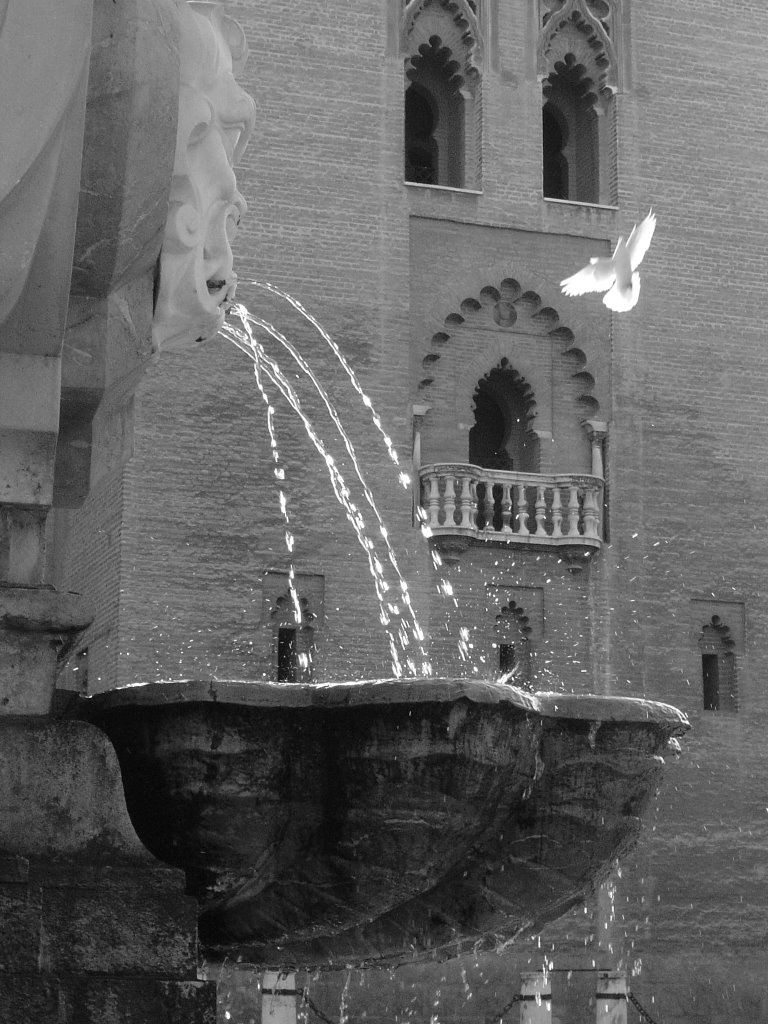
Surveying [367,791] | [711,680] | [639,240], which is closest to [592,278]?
[639,240]

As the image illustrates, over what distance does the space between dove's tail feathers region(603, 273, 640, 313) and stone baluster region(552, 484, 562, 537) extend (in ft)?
6.07

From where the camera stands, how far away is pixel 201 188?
13.2 ft

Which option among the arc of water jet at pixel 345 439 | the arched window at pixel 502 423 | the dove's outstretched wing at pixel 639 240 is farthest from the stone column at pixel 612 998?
the dove's outstretched wing at pixel 639 240

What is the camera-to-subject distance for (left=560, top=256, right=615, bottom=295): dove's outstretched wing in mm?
16641

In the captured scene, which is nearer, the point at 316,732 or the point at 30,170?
the point at 30,170

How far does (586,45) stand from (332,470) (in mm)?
4966

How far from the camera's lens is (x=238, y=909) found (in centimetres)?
403

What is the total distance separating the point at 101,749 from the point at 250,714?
0.48 metres

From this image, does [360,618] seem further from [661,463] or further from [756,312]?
[756,312]

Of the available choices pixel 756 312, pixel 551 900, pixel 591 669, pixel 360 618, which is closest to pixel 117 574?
pixel 360 618

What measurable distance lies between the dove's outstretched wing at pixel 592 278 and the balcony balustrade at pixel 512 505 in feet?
5.85

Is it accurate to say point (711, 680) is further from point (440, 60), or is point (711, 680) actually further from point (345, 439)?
point (440, 60)

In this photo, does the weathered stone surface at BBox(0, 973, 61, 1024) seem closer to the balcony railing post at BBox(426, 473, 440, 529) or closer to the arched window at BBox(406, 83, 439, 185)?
the balcony railing post at BBox(426, 473, 440, 529)

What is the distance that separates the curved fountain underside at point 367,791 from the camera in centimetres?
368
